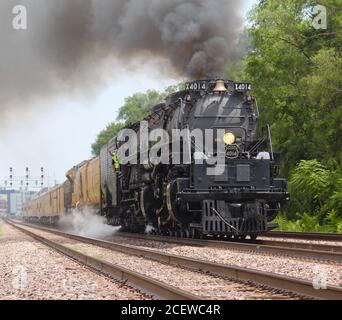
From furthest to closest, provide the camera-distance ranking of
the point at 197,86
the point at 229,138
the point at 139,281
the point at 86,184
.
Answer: the point at 86,184 → the point at 197,86 → the point at 229,138 → the point at 139,281

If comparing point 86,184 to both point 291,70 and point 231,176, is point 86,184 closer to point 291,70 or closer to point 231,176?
point 291,70

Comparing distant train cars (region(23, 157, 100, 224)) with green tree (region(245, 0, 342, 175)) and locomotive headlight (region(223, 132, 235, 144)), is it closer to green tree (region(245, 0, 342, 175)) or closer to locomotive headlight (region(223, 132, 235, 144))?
green tree (region(245, 0, 342, 175))

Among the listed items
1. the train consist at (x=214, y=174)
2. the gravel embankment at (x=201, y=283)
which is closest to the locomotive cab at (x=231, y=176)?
the train consist at (x=214, y=174)

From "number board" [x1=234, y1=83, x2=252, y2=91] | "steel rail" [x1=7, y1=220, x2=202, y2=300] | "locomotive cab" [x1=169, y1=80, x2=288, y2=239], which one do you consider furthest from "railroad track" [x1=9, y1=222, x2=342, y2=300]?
"number board" [x1=234, y1=83, x2=252, y2=91]

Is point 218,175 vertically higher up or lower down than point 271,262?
higher up

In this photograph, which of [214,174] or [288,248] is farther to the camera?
[214,174]

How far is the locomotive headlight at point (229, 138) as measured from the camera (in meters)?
14.5

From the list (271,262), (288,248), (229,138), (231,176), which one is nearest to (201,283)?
(271,262)

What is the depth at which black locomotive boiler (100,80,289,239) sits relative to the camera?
13.7 m

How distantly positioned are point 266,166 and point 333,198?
19.0 ft

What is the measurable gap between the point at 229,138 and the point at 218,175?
1108 mm

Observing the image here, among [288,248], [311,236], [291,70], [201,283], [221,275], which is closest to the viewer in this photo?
[201,283]

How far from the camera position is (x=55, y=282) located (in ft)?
27.5

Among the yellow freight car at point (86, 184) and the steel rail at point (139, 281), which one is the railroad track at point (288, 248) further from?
the yellow freight car at point (86, 184)
